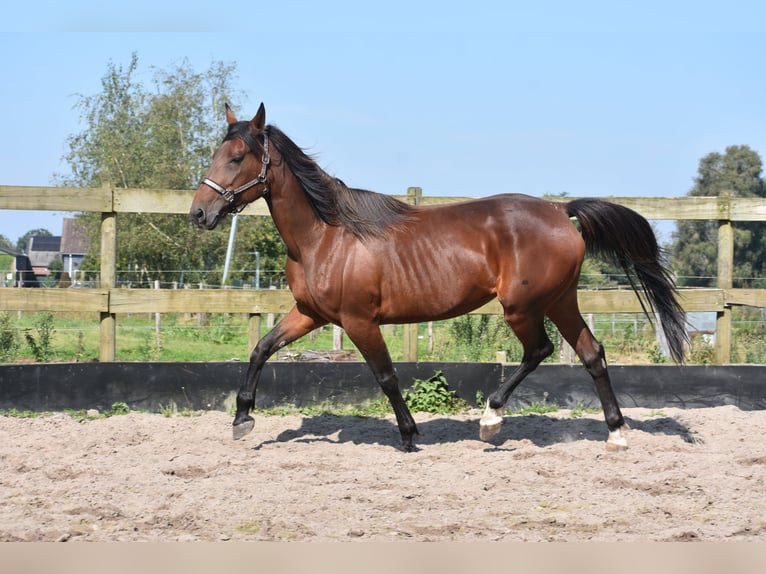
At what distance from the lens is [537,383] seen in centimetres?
695

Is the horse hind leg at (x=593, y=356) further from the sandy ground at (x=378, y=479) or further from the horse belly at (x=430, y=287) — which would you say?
the horse belly at (x=430, y=287)

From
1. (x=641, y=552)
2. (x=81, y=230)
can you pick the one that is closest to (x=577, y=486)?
(x=641, y=552)

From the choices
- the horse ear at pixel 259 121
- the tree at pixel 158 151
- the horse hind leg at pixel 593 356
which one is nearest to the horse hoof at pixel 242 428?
the horse ear at pixel 259 121

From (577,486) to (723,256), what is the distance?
3752 millimetres

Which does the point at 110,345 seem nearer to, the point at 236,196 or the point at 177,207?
the point at 177,207

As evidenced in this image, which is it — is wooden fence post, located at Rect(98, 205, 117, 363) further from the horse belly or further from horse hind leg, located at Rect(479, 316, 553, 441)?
horse hind leg, located at Rect(479, 316, 553, 441)

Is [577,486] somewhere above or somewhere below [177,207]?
below

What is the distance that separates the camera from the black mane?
18.5 ft

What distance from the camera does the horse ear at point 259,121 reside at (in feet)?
17.9

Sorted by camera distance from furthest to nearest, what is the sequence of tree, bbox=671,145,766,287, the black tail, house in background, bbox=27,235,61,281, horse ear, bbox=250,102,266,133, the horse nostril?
house in background, bbox=27,235,61,281 → tree, bbox=671,145,766,287 → the black tail → horse ear, bbox=250,102,266,133 → the horse nostril

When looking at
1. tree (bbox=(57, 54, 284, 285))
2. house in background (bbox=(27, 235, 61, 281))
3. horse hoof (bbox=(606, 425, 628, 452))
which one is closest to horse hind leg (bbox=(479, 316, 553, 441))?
horse hoof (bbox=(606, 425, 628, 452))

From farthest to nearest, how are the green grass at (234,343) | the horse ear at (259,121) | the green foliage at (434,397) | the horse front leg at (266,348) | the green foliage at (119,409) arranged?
the green grass at (234,343) → the green foliage at (434,397) → the green foliage at (119,409) → the horse front leg at (266,348) → the horse ear at (259,121)

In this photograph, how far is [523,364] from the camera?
5.77 meters

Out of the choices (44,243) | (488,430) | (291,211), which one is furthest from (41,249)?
(488,430)
